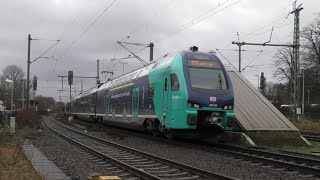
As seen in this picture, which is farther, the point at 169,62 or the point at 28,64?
the point at 28,64

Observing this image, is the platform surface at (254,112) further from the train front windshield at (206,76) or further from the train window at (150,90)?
the train window at (150,90)

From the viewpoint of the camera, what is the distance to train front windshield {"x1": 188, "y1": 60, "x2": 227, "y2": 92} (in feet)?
Answer: 55.7

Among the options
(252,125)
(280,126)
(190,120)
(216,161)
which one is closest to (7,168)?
(216,161)

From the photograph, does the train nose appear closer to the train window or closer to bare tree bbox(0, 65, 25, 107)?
the train window

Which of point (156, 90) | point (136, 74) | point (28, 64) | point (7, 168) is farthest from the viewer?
point (28, 64)

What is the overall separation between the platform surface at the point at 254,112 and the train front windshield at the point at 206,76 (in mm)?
2932

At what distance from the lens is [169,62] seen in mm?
17828

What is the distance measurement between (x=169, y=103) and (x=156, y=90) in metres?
1.92

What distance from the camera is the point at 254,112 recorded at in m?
21.2

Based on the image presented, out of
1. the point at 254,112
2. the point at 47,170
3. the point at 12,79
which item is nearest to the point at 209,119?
the point at 254,112

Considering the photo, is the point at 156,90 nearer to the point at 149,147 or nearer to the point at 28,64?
the point at 149,147

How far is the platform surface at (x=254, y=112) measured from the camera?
19922mm

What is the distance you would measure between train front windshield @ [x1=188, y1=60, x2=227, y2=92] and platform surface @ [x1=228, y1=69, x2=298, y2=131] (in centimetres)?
293

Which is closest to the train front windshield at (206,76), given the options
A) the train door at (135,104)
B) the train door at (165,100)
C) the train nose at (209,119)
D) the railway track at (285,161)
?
the train nose at (209,119)
